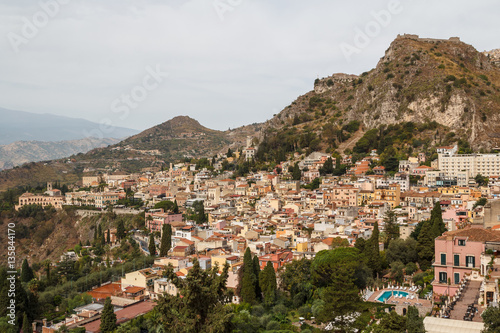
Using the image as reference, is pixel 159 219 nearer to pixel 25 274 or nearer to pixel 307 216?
pixel 25 274

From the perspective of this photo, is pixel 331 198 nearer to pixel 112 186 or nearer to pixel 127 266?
pixel 127 266

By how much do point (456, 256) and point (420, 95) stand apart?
1923 inches

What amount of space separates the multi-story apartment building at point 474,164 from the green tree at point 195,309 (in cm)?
3745

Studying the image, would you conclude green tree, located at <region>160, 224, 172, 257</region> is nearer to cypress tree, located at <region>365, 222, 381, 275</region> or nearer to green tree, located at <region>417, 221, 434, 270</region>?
cypress tree, located at <region>365, 222, 381, 275</region>

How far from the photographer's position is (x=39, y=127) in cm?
13875

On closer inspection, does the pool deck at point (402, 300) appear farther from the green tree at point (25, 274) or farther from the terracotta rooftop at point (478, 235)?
the green tree at point (25, 274)

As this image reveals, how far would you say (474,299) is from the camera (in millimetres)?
15289

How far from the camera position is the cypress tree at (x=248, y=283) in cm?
2230

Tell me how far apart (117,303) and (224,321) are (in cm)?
1505

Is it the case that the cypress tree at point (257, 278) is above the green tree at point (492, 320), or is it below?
below

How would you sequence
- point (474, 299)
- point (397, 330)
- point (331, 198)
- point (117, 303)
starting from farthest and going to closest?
1. point (331, 198)
2. point (117, 303)
3. point (474, 299)
4. point (397, 330)

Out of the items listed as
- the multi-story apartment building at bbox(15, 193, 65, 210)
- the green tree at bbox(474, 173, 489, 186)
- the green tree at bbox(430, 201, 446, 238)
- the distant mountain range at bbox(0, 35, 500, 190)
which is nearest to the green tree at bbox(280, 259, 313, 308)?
the green tree at bbox(430, 201, 446, 238)

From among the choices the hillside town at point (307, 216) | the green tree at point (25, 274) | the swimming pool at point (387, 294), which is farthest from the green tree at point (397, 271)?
the green tree at point (25, 274)

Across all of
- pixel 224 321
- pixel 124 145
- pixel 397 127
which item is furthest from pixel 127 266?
pixel 124 145
